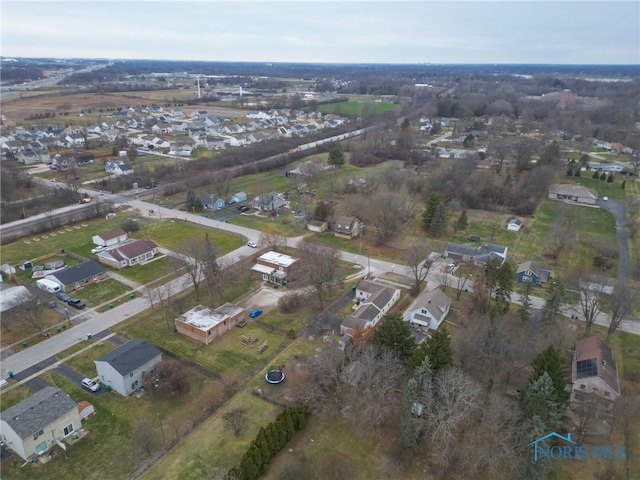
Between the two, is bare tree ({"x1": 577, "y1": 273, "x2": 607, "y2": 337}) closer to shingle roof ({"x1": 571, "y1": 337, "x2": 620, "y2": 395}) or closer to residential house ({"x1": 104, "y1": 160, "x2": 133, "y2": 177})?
shingle roof ({"x1": 571, "y1": 337, "x2": 620, "y2": 395})

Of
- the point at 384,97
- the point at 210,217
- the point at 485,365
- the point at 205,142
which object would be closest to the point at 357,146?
the point at 205,142

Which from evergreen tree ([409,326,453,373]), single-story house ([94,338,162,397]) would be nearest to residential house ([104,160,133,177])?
single-story house ([94,338,162,397])

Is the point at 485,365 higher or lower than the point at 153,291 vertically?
higher

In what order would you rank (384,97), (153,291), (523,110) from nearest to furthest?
(153,291), (523,110), (384,97)

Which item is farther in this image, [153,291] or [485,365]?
[153,291]

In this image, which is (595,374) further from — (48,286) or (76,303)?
(48,286)

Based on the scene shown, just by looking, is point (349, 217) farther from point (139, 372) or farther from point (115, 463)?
point (115, 463)
